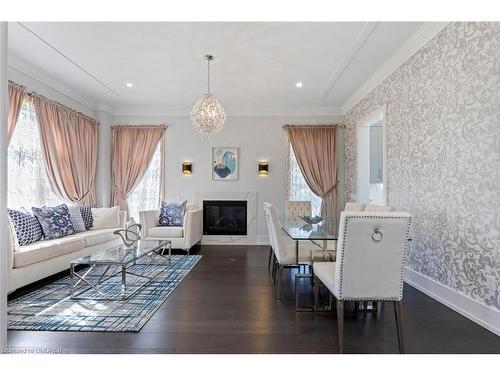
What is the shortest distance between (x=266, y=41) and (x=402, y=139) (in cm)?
207

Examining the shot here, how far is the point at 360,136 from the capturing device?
16.8 feet

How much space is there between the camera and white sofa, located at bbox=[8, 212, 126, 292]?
9.21 ft

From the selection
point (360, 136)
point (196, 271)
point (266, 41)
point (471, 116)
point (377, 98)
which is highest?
point (266, 41)

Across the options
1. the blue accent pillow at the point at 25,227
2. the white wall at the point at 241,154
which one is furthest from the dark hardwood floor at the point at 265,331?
the white wall at the point at 241,154

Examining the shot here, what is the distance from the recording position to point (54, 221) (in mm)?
3742

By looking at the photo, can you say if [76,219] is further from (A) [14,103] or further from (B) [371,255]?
(B) [371,255]

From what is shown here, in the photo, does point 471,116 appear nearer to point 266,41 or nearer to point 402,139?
point 402,139

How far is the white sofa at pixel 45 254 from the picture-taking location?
281cm

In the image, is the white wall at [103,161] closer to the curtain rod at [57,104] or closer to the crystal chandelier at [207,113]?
the curtain rod at [57,104]

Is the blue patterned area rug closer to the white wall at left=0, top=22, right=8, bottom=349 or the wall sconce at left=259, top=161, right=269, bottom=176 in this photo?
the white wall at left=0, top=22, right=8, bottom=349

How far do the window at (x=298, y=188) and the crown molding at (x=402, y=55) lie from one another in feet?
5.79
